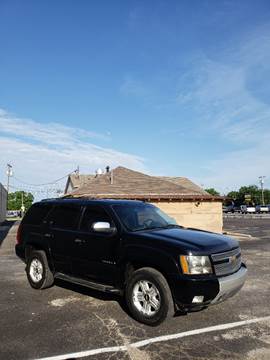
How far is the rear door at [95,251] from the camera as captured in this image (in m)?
6.03

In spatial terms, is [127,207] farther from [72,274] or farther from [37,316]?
[37,316]

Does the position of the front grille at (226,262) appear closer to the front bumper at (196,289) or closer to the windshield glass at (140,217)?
the front bumper at (196,289)

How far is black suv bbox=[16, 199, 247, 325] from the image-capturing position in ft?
16.9

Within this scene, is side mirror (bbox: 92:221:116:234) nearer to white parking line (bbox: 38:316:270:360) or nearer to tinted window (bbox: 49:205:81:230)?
tinted window (bbox: 49:205:81:230)

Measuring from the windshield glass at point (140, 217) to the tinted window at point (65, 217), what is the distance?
2.98 ft

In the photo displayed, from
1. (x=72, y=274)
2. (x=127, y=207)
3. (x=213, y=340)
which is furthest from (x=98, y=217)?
(x=213, y=340)

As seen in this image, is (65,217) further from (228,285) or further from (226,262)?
(228,285)

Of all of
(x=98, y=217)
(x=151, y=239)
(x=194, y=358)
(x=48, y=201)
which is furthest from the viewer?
(x=48, y=201)

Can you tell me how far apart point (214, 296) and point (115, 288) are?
66.6 inches

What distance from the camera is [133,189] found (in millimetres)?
24031

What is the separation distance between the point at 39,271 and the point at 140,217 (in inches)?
100

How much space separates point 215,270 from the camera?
206 inches

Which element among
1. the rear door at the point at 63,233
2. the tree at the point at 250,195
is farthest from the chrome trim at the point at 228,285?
the tree at the point at 250,195

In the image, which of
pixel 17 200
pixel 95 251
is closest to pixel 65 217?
pixel 95 251
